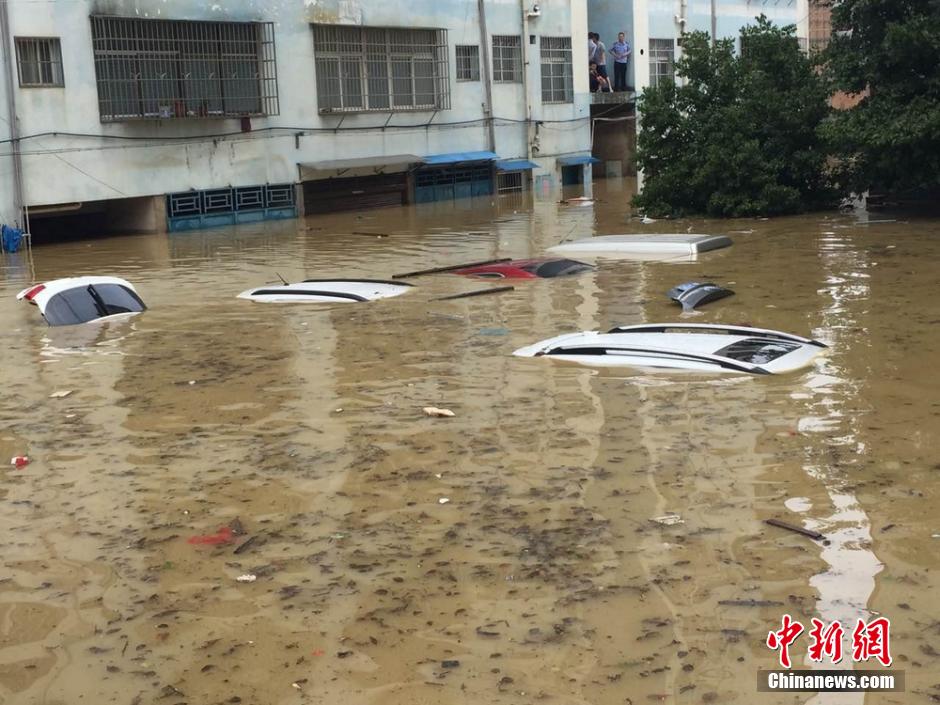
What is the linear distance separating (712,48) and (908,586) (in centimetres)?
1883

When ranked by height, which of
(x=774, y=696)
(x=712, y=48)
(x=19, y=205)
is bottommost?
(x=774, y=696)

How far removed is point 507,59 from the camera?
3103cm

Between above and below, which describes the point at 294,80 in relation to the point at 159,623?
above

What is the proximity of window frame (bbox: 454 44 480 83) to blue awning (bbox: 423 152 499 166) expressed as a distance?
1.84 m

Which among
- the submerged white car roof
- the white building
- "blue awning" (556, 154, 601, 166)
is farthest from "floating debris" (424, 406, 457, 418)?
"blue awning" (556, 154, 601, 166)

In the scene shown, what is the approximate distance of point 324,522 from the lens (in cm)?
608

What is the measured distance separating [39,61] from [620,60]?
1898cm

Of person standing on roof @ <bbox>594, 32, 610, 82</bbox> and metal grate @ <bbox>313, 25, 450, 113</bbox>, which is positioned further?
person standing on roof @ <bbox>594, 32, 610, 82</bbox>

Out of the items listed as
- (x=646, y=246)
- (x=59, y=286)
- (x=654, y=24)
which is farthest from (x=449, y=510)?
(x=654, y=24)

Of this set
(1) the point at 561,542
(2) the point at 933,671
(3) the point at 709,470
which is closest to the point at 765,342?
(3) the point at 709,470

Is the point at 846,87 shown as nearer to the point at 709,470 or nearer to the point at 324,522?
the point at 709,470

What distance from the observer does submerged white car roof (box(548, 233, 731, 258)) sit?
1606 centimetres

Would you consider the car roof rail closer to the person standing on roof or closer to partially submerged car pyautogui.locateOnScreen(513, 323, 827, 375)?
partially submerged car pyautogui.locateOnScreen(513, 323, 827, 375)

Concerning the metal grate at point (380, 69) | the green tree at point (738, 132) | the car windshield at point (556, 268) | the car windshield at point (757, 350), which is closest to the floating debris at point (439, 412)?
the car windshield at point (757, 350)
